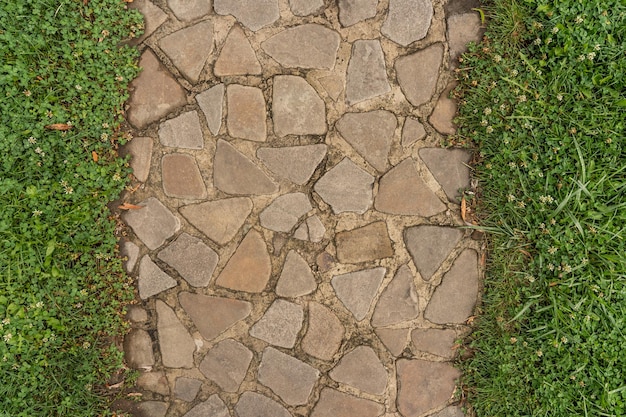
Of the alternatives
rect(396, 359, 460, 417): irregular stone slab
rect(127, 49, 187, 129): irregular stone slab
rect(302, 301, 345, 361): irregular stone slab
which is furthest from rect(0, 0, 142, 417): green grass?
rect(396, 359, 460, 417): irregular stone slab

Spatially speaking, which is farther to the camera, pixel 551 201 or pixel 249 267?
pixel 249 267

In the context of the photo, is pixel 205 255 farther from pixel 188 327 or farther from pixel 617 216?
pixel 617 216

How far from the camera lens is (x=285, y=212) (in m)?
2.87

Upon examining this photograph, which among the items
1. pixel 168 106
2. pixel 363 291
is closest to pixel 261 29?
pixel 168 106

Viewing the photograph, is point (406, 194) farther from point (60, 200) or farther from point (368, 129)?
point (60, 200)

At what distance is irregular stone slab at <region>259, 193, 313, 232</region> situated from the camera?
2873 millimetres

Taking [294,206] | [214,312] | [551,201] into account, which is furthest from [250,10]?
[551,201]

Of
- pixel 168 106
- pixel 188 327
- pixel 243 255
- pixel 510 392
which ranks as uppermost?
pixel 168 106

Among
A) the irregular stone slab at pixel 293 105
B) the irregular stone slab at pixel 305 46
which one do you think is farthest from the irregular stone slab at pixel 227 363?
the irregular stone slab at pixel 305 46

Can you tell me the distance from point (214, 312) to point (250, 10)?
179cm

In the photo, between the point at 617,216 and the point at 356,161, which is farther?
the point at 356,161

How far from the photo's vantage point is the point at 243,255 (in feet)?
9.47

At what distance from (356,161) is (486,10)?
1.17 m

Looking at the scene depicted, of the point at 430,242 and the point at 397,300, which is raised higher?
the point at 430,242
